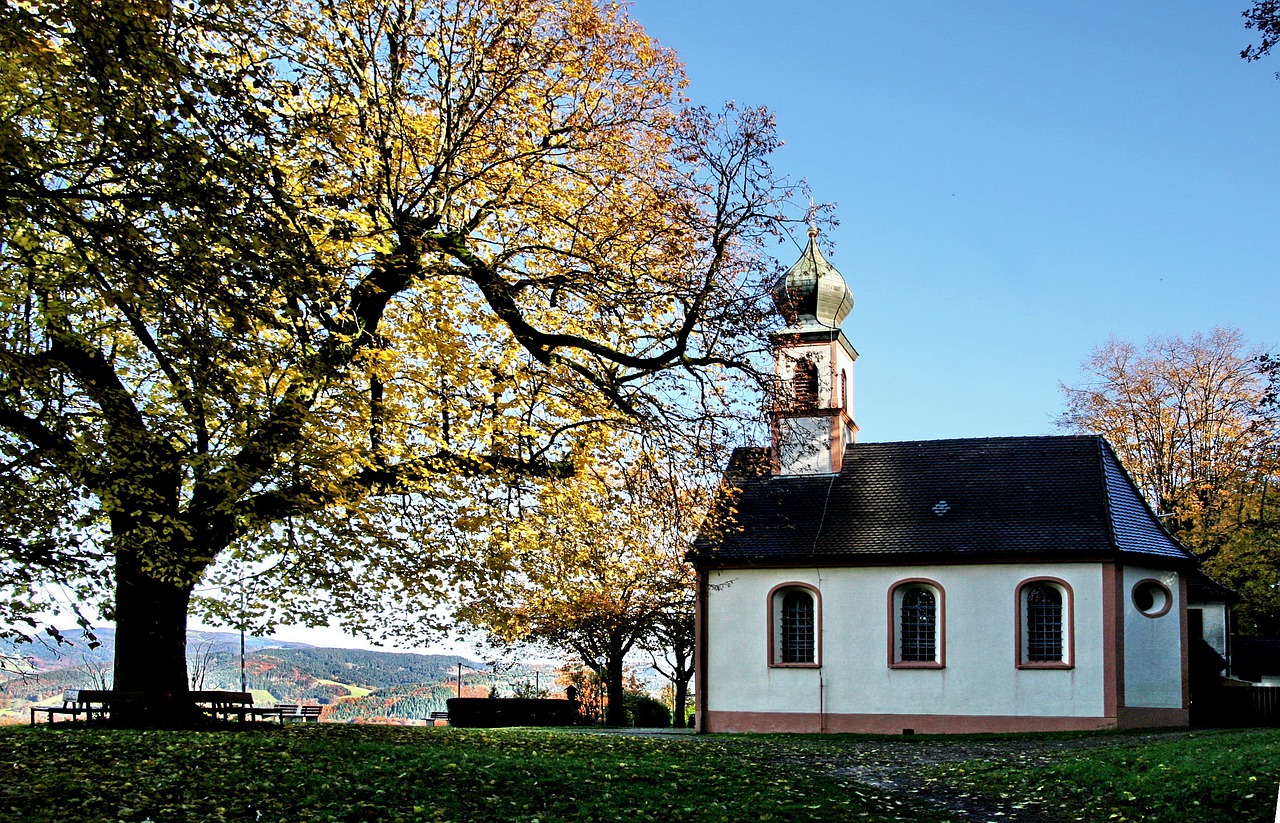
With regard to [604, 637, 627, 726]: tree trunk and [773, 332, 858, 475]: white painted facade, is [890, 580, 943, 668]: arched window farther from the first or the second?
[604, 637, 627, 726]: tree trunk

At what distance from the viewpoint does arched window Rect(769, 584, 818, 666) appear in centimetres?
2897

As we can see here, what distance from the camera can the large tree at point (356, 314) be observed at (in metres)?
10.7

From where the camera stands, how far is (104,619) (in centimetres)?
1405

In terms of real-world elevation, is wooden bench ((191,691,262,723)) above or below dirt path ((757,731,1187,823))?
A: above

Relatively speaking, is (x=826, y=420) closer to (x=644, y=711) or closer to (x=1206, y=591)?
(x=644, y=711)

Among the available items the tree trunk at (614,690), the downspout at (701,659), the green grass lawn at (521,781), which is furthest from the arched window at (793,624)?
the green grass lawn at (521,781)

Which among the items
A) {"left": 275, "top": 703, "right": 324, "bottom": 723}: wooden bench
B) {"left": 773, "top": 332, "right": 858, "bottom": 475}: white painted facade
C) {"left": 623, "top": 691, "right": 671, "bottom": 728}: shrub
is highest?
{"left": 773, "top": 332, "right": 858, "bottom": 475}: white painted facade

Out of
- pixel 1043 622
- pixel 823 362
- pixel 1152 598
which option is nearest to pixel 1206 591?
pixel 1152 598

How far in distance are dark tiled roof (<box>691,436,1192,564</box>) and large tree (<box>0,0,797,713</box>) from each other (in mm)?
10734

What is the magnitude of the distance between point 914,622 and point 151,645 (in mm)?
17513

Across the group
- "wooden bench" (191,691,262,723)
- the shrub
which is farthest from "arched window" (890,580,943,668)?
"wooden bench" (191,691,262,723)

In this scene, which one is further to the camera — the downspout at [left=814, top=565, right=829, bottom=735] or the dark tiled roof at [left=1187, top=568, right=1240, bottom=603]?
the dark tiled roof at [left=1187, top=568, right=1240, bottom=603]

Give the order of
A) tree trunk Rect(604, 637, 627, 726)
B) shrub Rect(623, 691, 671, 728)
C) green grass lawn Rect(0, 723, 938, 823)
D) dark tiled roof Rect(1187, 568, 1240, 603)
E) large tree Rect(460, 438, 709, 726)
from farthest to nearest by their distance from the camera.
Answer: shrub Rect(623, 691, 671, 728)
tree trunk Rect(604, 637, 627, 726)
dark tiled roof Rect(1187, 568, 1240, 603)
large tree Rect(460, 438, 709, 726)
green grass lawn Rect(0, 723, 938, 823)

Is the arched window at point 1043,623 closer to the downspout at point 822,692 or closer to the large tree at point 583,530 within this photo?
the downspout at point 822,692
